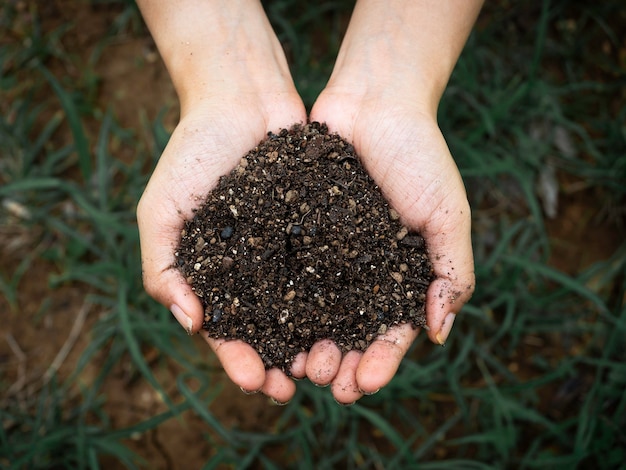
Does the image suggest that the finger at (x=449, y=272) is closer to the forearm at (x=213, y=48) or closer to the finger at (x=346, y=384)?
the finger at (x=346, y=384)

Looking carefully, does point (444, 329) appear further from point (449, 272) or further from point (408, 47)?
point (408, 47)

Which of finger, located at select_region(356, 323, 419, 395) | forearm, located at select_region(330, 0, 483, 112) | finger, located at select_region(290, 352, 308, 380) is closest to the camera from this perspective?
finger, located at select_region(356, 323, 419, 395)

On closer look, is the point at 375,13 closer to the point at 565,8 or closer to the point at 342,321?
the point at 342,321

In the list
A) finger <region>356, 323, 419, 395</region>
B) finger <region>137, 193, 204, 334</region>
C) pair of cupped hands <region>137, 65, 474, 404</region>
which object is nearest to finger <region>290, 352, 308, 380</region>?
pair of cupped hands <region>137, 65, 474, 404</region>

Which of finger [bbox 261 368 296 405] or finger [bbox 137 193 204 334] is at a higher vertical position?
finger [bbox 137 193 204 334]

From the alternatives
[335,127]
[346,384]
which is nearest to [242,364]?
[346,384]

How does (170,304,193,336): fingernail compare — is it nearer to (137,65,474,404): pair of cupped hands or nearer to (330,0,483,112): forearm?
(137,65,474,404): pair of cupped hands

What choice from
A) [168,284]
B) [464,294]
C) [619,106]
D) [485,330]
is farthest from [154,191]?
[619,106]
